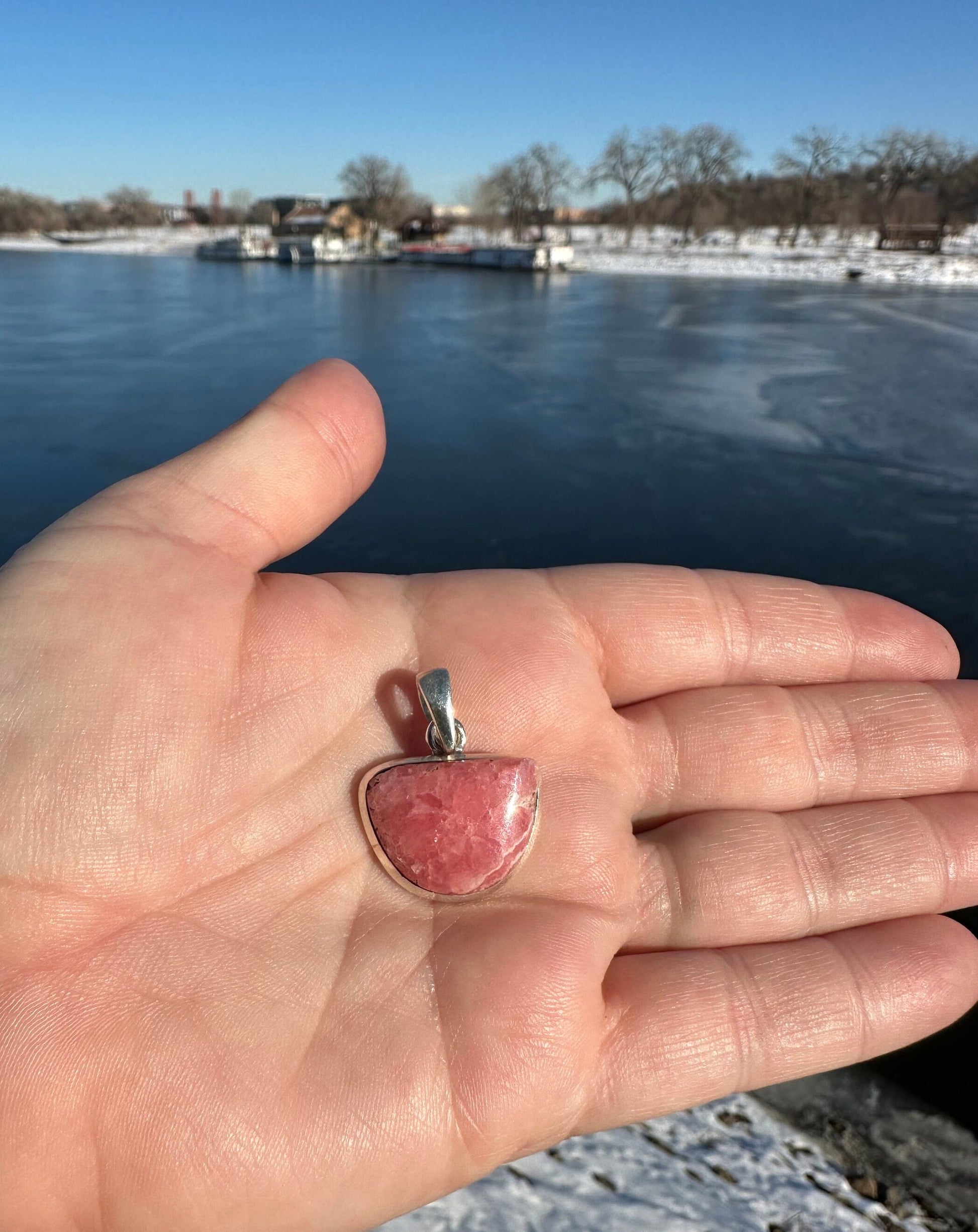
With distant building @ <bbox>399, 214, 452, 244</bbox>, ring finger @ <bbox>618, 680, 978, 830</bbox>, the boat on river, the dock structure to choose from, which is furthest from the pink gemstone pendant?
distant building @ <bbox>399, 214, 452, 244</bbox>

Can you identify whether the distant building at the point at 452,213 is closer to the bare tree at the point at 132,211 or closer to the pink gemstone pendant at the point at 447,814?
the bare tree at the point at 132,211

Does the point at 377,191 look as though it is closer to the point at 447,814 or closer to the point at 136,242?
the point at 136,242

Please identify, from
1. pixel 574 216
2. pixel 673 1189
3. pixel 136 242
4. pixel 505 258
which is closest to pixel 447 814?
pixel 673 1189

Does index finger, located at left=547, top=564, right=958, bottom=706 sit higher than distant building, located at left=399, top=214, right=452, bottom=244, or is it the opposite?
distant building, located at left=399, top=214, right=452, bottom=244

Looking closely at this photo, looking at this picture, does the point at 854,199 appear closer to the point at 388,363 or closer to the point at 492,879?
the point at 388,363

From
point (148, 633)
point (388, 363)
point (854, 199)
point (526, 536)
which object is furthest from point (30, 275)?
point (854, 199)

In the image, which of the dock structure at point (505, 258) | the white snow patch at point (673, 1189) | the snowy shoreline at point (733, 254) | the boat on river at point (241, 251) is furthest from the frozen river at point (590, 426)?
the boat on river at point (241, 251)

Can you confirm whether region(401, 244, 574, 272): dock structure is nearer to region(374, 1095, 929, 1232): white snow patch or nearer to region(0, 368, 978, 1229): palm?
region(0, 368, 978, 1229): palm
